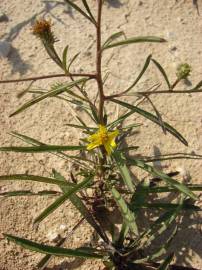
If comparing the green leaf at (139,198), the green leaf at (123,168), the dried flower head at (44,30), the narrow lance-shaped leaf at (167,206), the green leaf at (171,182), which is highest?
the dried flower head at (44,30)

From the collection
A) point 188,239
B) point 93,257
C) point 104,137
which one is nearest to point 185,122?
point 188,239

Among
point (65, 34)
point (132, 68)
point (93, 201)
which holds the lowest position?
point (93, 201)

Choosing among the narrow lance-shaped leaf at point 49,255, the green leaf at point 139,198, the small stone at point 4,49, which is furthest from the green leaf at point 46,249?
the small stone at point 4,49

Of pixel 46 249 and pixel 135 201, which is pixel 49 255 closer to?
pixel 46 249

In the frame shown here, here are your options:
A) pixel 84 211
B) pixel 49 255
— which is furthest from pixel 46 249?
pixel 84 211

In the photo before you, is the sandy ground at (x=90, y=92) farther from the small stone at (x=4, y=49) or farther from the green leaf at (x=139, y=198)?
the green leaf at (x=139, y=198)

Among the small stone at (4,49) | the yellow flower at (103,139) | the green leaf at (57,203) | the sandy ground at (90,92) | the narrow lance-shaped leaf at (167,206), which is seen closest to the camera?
the green leaf at (57,203)

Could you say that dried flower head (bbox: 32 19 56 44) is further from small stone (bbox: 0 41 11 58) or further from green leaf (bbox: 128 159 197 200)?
small stone (bbox: 0 41 11 58)

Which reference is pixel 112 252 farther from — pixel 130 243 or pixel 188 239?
pixel 188 239

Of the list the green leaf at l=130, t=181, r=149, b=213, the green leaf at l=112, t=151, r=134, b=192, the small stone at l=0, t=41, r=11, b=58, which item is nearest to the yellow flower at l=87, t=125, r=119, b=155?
the green leaf at l=112, t=151, r=134, b=192
